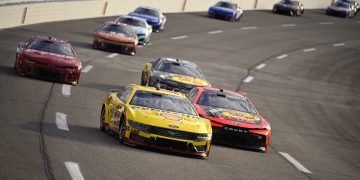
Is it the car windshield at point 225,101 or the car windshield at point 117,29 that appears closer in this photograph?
the car windshield at point 225,101

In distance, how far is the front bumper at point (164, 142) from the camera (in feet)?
51.3

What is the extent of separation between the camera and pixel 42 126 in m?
16.8

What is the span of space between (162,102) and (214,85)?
1443cm

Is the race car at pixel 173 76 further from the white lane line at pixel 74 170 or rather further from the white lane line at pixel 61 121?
the white lane line at pixel 74 170

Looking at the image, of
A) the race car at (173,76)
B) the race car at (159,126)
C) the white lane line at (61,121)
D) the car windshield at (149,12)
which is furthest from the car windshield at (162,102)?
the car windshield at (149,12)

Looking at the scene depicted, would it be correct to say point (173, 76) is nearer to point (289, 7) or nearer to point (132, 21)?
point (132, 21)

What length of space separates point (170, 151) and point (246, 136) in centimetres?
231

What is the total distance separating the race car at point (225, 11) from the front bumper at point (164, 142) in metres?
42.5

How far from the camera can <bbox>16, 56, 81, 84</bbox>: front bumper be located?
24.6 metres

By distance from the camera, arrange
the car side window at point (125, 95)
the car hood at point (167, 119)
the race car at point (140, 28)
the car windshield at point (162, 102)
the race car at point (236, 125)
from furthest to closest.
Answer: the race car at point (140, 28), the race car at point (236, 125), the car side window at point (125, 95), the car windshield at point (162, 102), the car hood at point (167, 119)

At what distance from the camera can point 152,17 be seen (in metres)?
47.4

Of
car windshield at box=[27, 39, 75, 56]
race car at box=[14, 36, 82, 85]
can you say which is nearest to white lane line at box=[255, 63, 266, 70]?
car windshield at box=[27, 39, 75, 56]

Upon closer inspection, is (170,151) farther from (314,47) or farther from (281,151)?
(314,47)

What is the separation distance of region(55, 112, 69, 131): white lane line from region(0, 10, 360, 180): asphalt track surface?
0.42 ft
